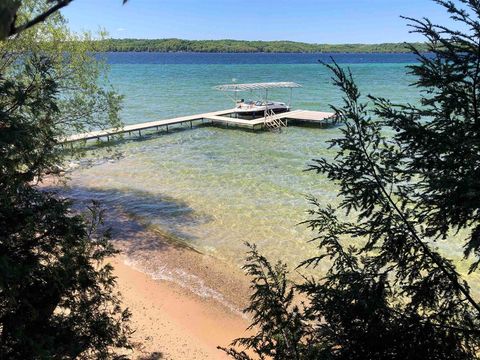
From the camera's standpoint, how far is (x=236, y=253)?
13750 millimetres

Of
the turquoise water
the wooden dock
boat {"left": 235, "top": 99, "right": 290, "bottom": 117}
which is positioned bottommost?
the turquoise water

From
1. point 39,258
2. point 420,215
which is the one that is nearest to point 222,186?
point 39,258

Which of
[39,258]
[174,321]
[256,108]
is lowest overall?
[174,321]

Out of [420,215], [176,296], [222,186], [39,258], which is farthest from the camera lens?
[222,186]

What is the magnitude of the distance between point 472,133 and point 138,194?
1720 centimetres

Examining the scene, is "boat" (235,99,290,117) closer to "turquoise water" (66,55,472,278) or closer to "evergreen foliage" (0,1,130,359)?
"turquoise water" (66,55,472,278)

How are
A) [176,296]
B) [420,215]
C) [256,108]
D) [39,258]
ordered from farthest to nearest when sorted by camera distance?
[256,108] → [176,296] → [39,258] → [420,215]

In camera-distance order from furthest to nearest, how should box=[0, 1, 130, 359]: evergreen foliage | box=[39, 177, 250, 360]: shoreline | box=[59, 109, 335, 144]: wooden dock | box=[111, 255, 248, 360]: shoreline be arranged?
box=[59, 109, 335, 144]: wooden dock, box=[39, 177, 250, 360]: shoreline, box=[111, 255, 248, 360]: shoreline, box=[0, 1, 130, 359]: evergreen foliage

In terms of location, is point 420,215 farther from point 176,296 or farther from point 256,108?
point 256,108

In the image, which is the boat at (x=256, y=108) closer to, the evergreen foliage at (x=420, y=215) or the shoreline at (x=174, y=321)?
the shoreline at (x=174, y=321)

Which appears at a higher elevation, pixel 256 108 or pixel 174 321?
pixel 256 108

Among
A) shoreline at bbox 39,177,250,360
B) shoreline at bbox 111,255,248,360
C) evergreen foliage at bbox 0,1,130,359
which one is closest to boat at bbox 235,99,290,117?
shoreline at bbox 39,177,250,360

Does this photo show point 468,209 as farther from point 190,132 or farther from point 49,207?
point 190,132

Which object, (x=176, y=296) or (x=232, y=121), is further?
(x=232, y=121)
